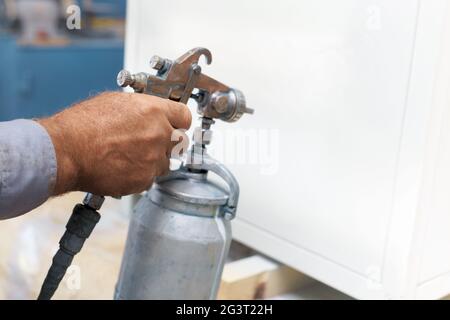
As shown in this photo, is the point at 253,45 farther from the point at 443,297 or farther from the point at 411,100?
the point at 443,297

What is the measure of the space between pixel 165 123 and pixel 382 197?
0.28 meters

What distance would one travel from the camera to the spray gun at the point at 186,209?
0.55 meters

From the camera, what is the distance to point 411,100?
2.00 feet

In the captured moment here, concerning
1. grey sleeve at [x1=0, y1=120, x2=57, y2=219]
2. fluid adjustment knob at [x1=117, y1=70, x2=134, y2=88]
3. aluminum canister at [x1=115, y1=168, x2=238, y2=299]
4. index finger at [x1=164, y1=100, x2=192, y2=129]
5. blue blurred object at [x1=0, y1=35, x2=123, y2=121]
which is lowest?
blue blurred object at [x1=0, y1=35, x2=123, y2=121]

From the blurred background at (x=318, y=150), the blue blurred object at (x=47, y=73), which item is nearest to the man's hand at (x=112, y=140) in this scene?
the blurred background at (x=318, y=150)

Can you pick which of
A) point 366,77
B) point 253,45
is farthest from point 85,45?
point 366,77

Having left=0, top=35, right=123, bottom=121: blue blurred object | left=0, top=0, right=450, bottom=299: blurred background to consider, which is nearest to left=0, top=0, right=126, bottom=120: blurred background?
left=0, top=35, right=123, bottom=121: blue blurred object

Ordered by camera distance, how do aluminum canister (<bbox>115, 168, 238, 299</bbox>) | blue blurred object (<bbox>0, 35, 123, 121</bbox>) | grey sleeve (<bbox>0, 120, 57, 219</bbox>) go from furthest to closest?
blue blurred object (<bbox>0, 35, 123, 121</bbox>), aluminum canister (<bbox>115, 168, 238, 299</bbox>), grey sleeve (<bbox>0, 120, 57, 219</bbox>)

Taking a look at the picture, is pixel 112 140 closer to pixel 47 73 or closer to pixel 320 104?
pixel 320 104

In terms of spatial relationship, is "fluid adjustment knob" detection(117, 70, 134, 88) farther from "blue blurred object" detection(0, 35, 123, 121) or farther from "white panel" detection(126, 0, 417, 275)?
"blue blurred object" detection(0, 35, 123, 121)

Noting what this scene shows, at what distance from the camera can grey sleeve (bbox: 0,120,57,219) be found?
1.49ft

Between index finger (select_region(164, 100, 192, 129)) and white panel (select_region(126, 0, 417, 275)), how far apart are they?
0.23 meters

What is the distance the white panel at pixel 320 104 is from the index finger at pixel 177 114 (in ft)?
0.76

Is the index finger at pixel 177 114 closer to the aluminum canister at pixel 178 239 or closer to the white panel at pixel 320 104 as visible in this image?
the aluminum canister at pixel 178 239
